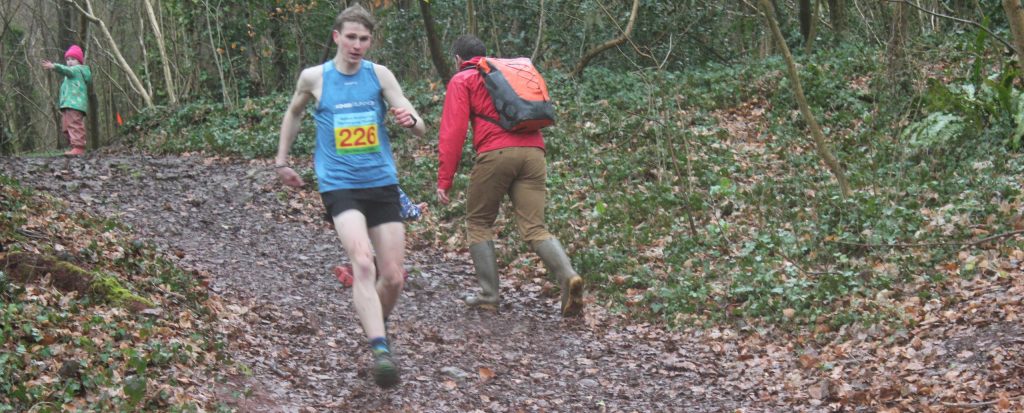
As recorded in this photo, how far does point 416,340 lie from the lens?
719cm

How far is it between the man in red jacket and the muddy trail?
1.89ft

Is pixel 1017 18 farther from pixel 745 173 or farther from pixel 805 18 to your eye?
pixel 805 18

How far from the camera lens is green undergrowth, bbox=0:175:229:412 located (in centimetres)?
469

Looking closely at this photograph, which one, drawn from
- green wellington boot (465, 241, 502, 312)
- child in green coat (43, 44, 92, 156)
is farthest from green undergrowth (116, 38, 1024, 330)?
child in green coat (43, 44, 92, 156)

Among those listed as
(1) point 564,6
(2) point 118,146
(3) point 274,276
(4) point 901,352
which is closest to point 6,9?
(2) point 118,146

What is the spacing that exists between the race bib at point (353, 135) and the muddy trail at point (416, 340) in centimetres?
149

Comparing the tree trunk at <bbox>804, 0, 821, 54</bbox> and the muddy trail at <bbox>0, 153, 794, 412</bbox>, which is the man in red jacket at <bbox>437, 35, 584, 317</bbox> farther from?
the tree trunk at <bbox>804, 0, 821, 54</bbox>

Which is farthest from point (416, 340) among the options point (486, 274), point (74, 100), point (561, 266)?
point (74, 100)

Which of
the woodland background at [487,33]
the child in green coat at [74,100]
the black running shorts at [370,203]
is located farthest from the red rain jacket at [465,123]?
the child in green coat at [74,100]

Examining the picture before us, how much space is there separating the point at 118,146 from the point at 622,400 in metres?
13.8

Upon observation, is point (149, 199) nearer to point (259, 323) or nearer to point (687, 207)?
point (259, 323)

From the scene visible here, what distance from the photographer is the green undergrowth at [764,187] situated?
25.7 feet

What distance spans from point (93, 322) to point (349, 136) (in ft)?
6.19

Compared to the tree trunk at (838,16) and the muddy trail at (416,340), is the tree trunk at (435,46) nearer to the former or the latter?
the muddy trail at (416,340)
